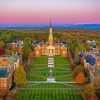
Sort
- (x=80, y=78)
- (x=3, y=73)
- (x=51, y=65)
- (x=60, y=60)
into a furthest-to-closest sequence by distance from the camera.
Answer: (x=60, y=60)
(x=51, y=65)
(x=80, y=78)
(x=3, y=73)

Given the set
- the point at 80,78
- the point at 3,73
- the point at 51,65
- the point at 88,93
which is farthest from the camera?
the point at 51,65

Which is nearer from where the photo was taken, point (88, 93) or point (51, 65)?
point (88, 93)

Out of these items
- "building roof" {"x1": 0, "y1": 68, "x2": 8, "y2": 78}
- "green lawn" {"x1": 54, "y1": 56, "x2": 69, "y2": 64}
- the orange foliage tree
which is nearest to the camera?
"building roof" {"x1": 0, "y1": 68, "x2": 8, "y2": 78}

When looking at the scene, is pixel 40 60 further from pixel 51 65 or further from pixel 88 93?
pixel 88 93

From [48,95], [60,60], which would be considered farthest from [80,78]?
[60,60]

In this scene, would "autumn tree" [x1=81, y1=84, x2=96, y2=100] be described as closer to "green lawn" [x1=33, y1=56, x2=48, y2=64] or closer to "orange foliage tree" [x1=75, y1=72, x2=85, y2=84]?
"orange foliage tree" [x1=75, y1=72, x2=85, y2=84]

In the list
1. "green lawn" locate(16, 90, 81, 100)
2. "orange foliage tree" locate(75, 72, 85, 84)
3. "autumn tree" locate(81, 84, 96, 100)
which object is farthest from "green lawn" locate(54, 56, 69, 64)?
"autumn tree" locate(81, 84, 96, 100)

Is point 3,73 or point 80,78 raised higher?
point 3,73

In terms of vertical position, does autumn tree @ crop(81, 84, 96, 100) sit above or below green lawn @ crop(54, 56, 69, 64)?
above

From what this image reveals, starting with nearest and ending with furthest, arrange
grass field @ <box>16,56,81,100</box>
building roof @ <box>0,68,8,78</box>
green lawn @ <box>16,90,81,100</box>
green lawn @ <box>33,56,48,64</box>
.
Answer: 1. green lawn @ <box>16,90,81,100</box>
2. grass field @ <box>16,56,81,100</box>
3. building roof @ <box>0,68,8,78</box>
4. green lawn @ <box>33,56,48,64</box>

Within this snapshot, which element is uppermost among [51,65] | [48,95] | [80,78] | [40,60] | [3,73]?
[3,73]

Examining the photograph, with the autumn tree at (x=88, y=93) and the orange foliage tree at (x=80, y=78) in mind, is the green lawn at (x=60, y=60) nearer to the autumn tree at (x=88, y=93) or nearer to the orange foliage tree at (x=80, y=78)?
the orange foliage tree at (x=80, y=78)
